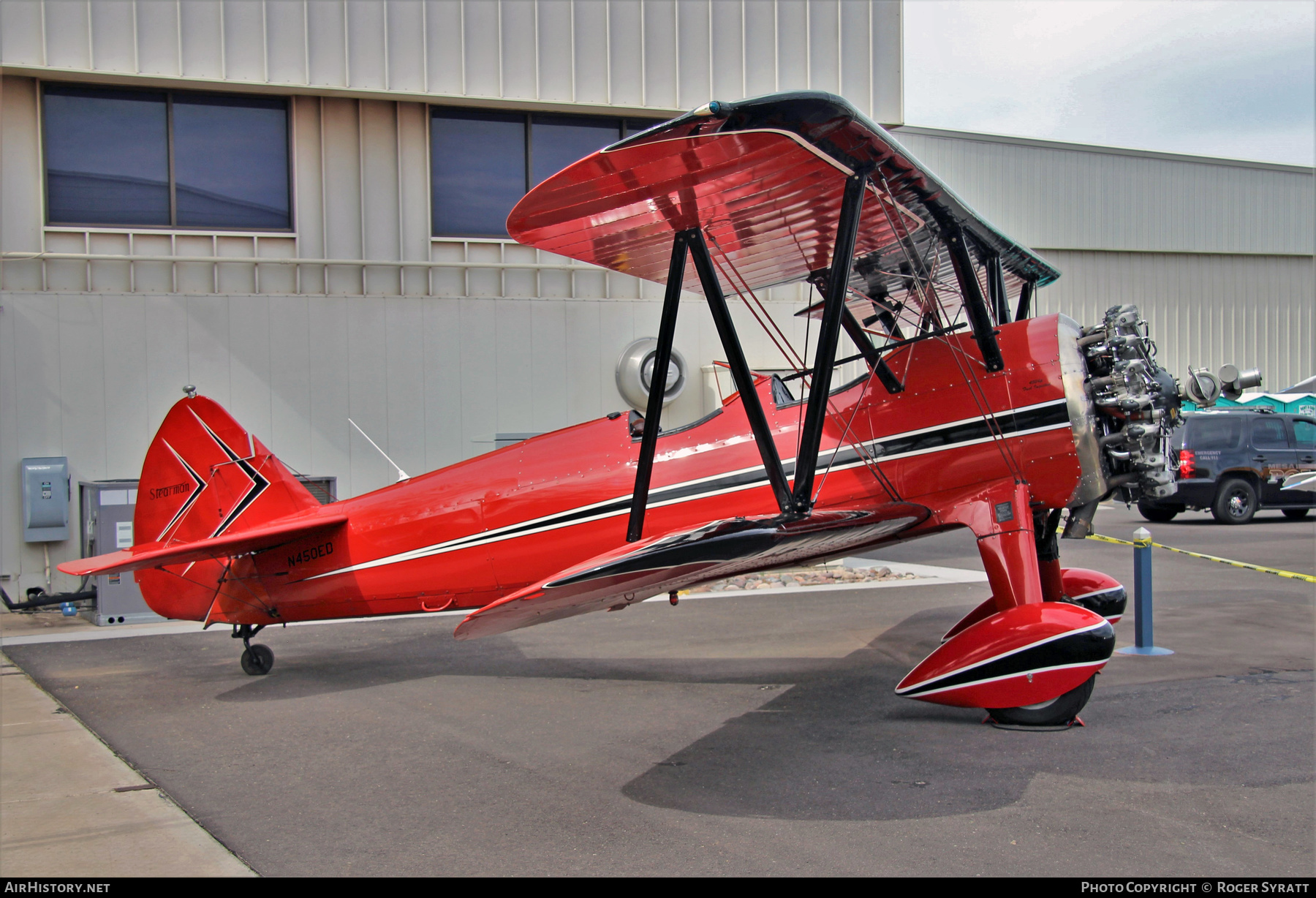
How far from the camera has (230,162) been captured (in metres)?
11.9

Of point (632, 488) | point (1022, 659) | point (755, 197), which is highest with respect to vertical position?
point (755, 197)

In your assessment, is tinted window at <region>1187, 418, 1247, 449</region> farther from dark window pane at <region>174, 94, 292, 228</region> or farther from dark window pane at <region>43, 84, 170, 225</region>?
dark window pane at <region>43, 84, 170, 225</region>

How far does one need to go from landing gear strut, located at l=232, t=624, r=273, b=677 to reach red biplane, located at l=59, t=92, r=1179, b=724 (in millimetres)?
26

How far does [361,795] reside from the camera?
4.75 meters

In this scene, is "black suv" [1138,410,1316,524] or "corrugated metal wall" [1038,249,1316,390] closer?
"black suv" [1138,410,1316,524]

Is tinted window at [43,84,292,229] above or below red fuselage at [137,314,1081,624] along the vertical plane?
above

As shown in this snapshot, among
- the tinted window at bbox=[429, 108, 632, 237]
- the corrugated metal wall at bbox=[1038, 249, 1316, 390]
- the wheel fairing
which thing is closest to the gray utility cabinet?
the tinted window at bbox=[429, 108, 632, 237]

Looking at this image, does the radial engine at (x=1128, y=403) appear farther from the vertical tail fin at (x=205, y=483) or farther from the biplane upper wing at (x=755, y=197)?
the vertical tail fin at (x=205, y=483)

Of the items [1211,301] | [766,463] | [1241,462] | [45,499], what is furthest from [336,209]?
[1211,301]

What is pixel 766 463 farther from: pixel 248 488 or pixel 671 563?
pixel 248 488

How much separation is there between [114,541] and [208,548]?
14.7 ft

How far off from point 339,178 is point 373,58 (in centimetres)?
152

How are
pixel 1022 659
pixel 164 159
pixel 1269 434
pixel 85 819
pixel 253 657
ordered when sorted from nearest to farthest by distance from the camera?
pixel 85 819 < pixel 1022 659 < pixel 253 657 < pixel 164 159 < pixel 1269 434

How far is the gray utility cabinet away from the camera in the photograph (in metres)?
10.1
